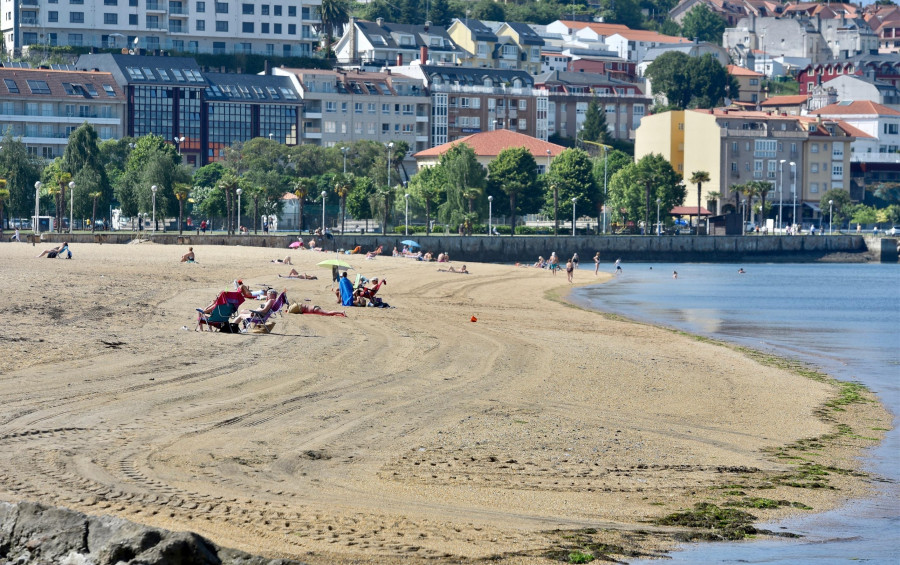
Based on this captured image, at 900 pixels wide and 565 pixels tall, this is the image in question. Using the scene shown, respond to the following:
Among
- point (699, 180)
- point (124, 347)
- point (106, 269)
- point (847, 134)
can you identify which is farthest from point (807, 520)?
point (847, 134)

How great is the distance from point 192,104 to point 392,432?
4817 inches

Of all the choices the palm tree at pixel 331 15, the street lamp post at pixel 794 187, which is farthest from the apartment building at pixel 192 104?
the street lamp post at pixel 794 187

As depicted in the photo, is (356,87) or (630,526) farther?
(356,87)

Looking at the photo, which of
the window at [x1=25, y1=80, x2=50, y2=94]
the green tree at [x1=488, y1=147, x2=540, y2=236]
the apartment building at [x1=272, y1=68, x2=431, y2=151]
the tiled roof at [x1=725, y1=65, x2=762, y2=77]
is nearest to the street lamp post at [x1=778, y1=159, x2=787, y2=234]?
the green tree at [x1=488, y1=147, x2=540, y2=236]

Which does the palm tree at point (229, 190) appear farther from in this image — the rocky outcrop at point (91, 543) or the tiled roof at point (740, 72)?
the tiled roof at point (740, 72)

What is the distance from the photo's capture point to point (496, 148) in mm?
135875

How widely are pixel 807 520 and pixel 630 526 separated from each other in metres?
2.30

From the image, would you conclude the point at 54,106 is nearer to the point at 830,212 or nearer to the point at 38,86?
the point at 38,86

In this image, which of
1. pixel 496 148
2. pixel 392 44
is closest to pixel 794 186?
pixel 496 148

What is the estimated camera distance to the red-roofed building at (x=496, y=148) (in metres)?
136

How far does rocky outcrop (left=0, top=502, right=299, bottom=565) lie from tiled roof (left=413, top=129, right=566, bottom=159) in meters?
126

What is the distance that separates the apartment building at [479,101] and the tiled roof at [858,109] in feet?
122

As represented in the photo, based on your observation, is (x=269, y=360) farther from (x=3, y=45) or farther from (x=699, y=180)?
(x=3, y=45)

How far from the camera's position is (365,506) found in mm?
12219
